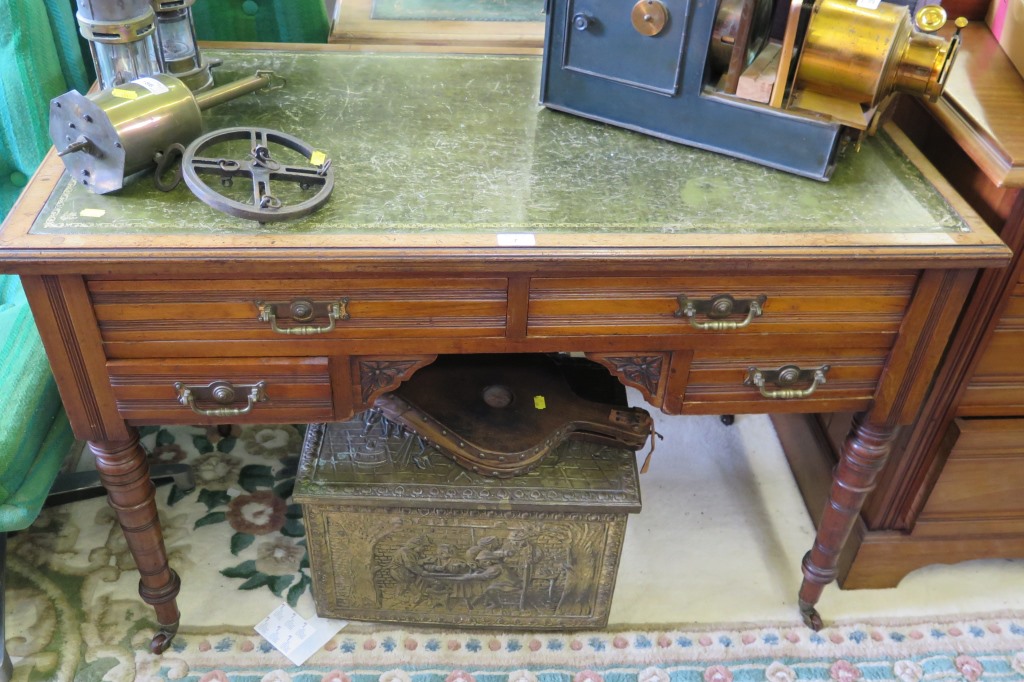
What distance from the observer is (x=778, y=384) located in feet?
4.13

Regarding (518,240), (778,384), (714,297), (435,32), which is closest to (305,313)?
(518,240)

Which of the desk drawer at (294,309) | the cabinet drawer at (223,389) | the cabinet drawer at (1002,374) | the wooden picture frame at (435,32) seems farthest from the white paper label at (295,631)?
the cabinet drawer at (1002,374)

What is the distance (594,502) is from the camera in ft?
4.54

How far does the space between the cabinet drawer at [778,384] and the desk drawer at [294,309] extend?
294mm

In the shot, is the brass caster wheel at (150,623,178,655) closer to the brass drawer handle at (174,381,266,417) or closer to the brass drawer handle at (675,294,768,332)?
the brass drawer handle at (174,381,266,417)

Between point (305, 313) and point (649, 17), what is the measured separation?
1.98 feet

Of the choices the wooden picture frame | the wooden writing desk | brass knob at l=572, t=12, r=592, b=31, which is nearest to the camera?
the wooden writing desk

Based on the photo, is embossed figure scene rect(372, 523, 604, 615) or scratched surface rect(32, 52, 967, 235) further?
embossed figure scene rect(372, 523, 604, 615)

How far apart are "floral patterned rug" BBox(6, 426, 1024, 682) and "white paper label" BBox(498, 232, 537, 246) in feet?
2.58

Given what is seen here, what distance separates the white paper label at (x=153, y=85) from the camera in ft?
3.80

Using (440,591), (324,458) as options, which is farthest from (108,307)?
(440,591)

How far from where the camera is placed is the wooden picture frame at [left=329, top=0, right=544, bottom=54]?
5.28 feet

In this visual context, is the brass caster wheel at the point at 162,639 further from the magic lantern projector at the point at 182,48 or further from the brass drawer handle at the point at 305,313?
the magic lantern projector at the point at 182,48

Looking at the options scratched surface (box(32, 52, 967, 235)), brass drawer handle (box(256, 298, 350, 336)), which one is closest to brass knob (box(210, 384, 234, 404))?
brass drawer handle (box(256, 298, 350, 336))
